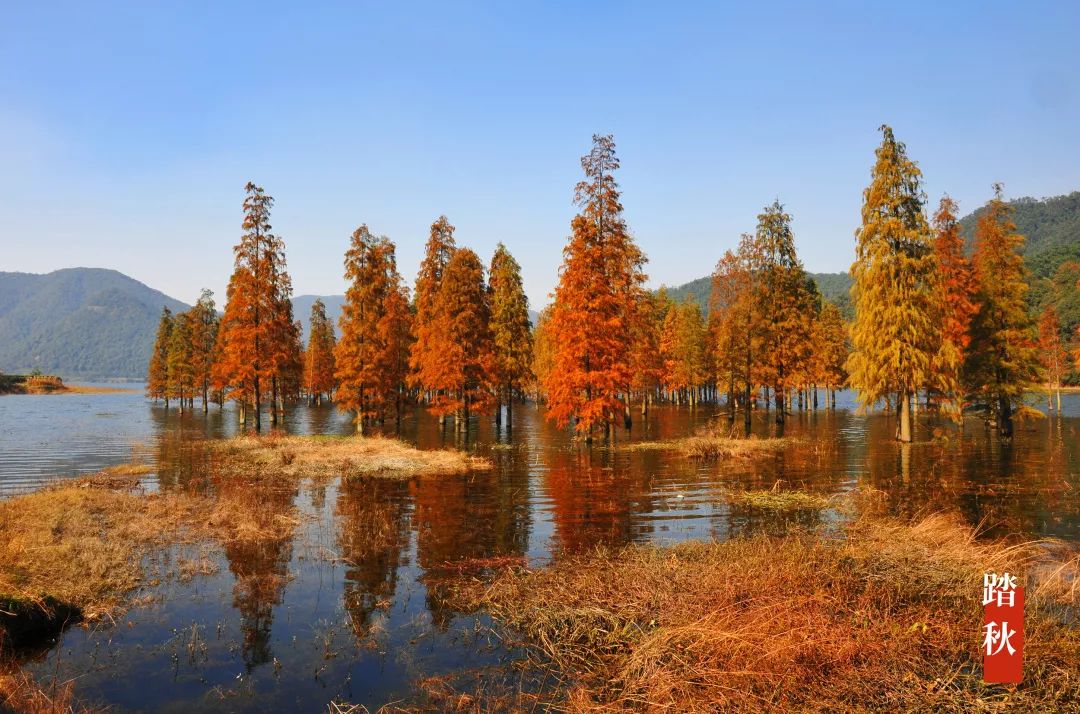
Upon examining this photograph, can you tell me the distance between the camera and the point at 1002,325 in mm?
42094

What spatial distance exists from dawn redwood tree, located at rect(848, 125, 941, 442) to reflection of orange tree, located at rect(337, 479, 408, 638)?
28801mm

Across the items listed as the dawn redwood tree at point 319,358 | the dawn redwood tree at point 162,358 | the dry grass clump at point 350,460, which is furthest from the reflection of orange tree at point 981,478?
the dawn redwood tree at point 162,358

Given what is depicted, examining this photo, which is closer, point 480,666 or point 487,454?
point 480,666

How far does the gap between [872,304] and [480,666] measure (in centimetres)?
3587

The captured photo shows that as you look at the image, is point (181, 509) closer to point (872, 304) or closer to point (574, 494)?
point (574, 494)

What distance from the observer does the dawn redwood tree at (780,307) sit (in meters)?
52.5

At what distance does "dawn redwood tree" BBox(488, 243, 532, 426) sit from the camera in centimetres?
5425

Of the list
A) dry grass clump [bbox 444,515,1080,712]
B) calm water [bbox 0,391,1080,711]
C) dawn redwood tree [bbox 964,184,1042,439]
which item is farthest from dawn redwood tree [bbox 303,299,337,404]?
dry grass clump [bbox 444,515,1080,712]

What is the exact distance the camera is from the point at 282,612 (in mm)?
11750

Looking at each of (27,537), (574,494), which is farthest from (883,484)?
(27,537)

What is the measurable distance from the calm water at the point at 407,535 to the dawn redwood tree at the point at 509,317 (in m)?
13.8

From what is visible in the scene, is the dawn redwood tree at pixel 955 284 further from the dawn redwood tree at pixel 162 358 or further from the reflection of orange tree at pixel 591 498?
the dawn redwood tree at pixel 162 358

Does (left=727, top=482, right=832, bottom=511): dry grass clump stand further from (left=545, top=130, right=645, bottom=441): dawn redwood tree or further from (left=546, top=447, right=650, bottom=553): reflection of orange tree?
(left=545, top=130, right=645, bottom=441): dawn redwood tree

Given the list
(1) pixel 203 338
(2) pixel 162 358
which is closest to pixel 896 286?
(1) pixel 203 338
